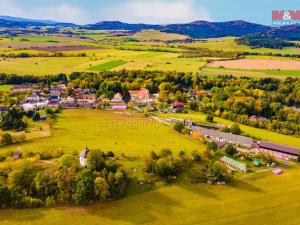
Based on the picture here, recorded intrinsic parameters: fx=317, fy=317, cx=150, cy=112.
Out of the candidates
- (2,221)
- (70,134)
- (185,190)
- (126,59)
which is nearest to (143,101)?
(70,134)

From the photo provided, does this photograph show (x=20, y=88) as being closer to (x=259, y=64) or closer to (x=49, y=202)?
(x=49, y=202)

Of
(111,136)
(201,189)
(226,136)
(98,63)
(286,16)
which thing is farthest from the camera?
(286,16)

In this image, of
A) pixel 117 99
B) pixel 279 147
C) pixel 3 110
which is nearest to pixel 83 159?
pixel 279 147

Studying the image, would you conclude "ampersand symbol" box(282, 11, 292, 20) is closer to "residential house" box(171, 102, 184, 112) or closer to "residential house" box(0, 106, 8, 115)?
"residential house" box(171, 102, 184, 112)

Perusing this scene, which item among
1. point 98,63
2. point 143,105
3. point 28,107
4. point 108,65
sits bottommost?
point 143,105

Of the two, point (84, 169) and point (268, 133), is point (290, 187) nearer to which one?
point (268, 133)

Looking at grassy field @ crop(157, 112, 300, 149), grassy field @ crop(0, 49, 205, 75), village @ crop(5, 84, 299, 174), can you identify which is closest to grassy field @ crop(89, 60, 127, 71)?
grassy field @ crop(0, 49, 205, 75)

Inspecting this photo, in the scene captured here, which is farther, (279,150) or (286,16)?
(286,16)
